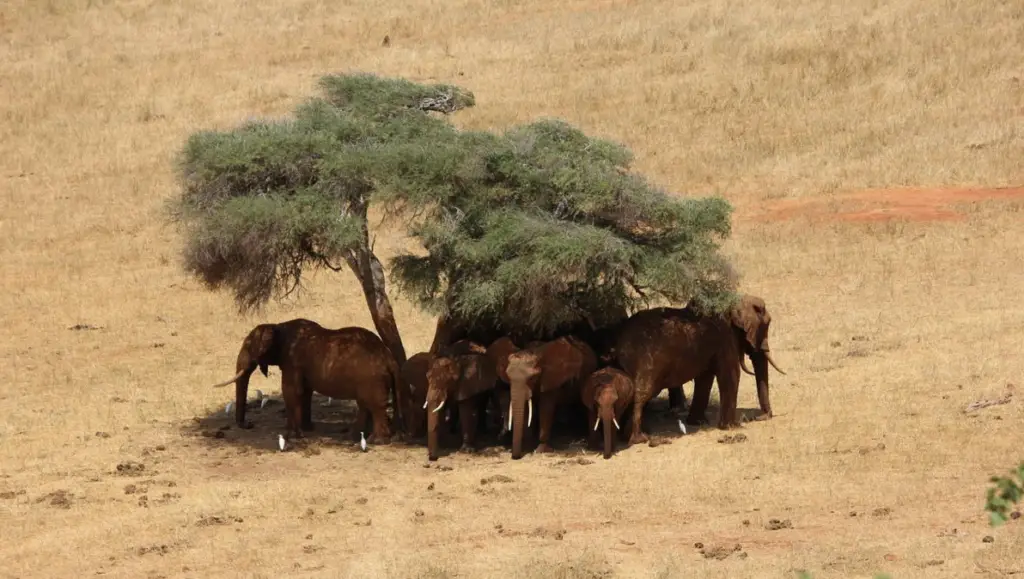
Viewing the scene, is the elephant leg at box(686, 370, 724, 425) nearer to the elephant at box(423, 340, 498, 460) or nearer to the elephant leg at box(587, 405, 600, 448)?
the elephant leg at box(587, 405, 600, 448)

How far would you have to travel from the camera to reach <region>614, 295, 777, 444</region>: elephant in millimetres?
18469

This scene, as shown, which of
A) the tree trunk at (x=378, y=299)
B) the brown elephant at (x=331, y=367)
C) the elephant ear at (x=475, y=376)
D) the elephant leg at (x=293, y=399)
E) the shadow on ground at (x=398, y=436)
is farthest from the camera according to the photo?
the tree trunk at (x=378, y=299)

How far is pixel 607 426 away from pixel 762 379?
2636 millimetres

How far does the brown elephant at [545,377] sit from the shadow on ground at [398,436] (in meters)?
0.36

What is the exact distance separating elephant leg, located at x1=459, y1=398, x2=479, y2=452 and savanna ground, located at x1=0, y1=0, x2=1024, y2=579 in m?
0.38

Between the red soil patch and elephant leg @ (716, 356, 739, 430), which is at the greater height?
the red soil patch

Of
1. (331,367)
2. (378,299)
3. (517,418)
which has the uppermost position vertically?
(378,299)

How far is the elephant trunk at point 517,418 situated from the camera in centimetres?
1797

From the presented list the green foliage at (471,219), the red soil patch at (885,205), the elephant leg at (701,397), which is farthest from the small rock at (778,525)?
the red soil patch at (885,205)

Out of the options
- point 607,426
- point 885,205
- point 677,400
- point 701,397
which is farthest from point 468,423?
point 885,205

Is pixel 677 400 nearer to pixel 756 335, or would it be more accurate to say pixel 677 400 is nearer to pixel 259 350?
pixel 756 335

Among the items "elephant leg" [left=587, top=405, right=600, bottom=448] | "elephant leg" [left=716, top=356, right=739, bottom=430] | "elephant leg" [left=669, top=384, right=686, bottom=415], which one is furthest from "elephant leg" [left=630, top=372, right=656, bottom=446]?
"elephant leg" [left=669, top=384, right=686, bottom=415]

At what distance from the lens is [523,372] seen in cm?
1784

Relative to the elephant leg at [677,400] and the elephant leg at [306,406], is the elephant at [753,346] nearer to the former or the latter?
the elephant leg at [677,400]
